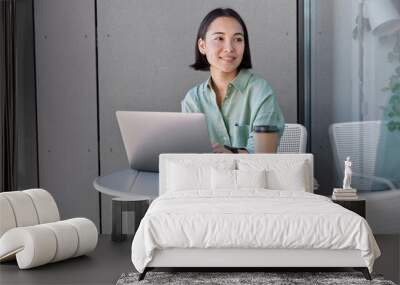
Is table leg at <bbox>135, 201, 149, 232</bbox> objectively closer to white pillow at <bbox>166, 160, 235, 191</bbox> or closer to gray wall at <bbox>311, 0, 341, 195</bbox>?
white pillow at <bbox>166, 160, 235, 191</bbox>

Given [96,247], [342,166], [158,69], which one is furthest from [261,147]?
[96,247]

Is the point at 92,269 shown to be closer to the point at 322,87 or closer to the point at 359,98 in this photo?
the point at 359,98

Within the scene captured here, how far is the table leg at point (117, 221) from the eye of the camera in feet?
20.2

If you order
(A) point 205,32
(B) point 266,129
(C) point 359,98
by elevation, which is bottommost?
(B) point 266,129

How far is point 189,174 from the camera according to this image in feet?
19.5

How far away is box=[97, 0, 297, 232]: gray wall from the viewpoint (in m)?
7.32

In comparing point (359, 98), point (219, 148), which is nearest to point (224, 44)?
point (219, 148)

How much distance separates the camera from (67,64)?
7445 mm

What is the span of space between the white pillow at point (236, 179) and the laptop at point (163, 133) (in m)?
0.36

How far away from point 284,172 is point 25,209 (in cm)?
190

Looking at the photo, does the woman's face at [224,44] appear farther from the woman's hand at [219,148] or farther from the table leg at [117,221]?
the table leg at [117,221]

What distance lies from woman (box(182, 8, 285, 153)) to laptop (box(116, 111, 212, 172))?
2.63 feet

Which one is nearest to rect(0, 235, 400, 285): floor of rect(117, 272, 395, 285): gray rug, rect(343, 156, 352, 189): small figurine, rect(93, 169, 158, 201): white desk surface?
rect(117, 272, 395, 285): gray rug

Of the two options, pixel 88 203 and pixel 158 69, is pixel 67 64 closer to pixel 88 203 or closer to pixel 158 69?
pixel 158 69
